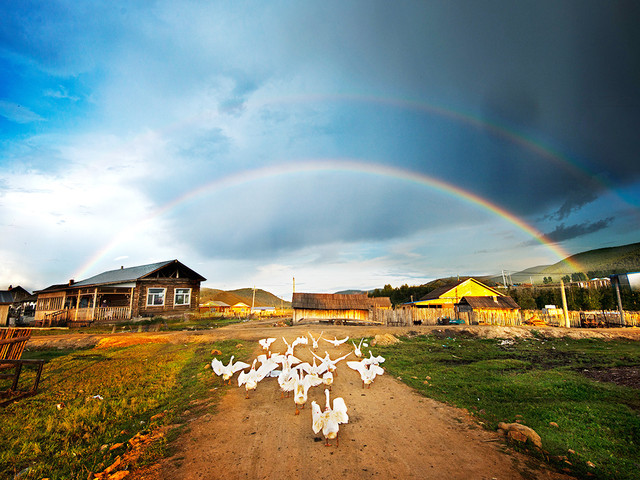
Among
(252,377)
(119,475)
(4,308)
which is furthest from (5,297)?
(119,475)

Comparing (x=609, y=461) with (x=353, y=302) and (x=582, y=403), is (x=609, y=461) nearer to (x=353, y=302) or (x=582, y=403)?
(x=582, y=403)

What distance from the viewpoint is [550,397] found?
8531mm

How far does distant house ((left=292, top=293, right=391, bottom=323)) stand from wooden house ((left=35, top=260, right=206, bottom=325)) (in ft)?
38.2

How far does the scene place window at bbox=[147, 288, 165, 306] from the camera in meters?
30.1

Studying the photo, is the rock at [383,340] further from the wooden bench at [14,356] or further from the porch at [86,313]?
the porch at [86,313]

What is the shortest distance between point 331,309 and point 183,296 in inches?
635

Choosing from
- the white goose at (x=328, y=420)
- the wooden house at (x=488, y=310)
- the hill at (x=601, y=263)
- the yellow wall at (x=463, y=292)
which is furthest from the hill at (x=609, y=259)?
the white goose at (x=328, y=420)

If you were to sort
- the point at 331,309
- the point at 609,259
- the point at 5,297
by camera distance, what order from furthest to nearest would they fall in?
the point at 609,259, the point at 331,309, the point at 5,297

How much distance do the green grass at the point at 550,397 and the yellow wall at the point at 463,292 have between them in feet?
89.6

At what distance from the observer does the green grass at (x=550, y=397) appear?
533 centimetres

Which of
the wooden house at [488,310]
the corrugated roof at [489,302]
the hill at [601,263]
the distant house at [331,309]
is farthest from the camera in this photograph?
the hill at [601,263]

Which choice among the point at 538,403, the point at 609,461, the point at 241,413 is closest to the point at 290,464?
the point at 241,413

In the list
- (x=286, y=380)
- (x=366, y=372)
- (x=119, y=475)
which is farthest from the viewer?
(x=366, y=372)

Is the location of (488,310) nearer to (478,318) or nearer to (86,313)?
(478,318)
